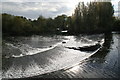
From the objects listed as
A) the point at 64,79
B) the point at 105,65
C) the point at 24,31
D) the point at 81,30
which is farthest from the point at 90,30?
the point at 64,79

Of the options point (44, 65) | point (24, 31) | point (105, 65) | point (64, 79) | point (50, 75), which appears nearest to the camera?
point (64, 79)

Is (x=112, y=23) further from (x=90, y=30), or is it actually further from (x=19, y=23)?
(x=19, y=23)

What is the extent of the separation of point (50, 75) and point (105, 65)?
518cm

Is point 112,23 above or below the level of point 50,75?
above

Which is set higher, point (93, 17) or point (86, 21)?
point (93, 17)

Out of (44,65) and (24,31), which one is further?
(24,31)

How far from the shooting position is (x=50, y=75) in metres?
12.1

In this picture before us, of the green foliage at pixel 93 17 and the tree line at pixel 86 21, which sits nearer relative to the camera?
the tree line at pixel 86 21

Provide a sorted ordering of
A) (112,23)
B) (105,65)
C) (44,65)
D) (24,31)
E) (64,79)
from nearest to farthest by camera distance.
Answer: (64,79) → (105,65) → (44,65) → (112,23) → (24,31)

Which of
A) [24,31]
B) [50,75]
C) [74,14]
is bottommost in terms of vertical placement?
[50,75]

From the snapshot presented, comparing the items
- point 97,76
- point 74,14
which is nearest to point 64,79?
point 97,76

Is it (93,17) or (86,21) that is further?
(86,21)

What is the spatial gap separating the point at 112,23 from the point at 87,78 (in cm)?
5479

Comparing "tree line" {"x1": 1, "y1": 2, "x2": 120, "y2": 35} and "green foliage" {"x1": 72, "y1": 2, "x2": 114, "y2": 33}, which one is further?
"green foliage" {"x1": 72, "y1": 2, "x2": 114, "y2": 33}
